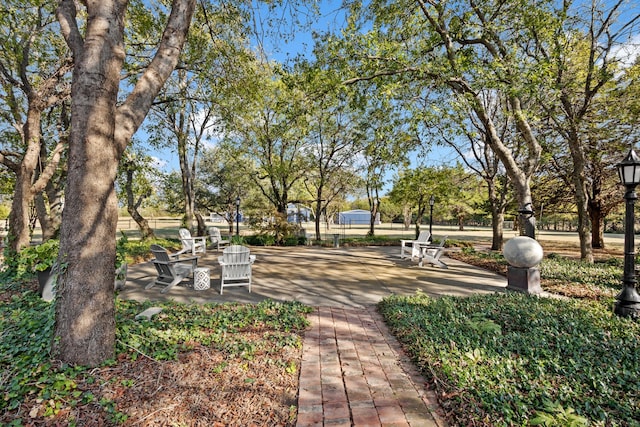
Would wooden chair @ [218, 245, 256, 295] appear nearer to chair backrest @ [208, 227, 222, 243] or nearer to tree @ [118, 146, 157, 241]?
chair backrest @ [208, 227, 222, 243]

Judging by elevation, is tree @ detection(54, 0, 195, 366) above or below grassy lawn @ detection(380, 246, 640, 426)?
above

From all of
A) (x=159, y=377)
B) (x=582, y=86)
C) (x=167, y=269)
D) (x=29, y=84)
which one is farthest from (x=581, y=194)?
(x=29, y=84)

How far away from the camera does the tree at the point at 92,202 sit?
2.41 metres

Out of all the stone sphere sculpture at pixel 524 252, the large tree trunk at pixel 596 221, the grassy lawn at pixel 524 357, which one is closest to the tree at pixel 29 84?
the grassy lawn at pixel 524 357

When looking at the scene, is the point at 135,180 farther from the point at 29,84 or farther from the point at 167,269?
the point at 167,269

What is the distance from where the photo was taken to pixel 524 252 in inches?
217

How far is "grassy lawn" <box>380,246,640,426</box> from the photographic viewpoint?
202 cm

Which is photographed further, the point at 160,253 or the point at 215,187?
the point at 215,187

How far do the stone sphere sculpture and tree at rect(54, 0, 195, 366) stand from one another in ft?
21.5

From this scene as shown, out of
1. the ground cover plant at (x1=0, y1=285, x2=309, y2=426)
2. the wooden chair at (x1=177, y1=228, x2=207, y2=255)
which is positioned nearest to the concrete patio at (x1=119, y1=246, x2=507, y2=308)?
the wooden chair at (x1=177, y1=228, x2=207, y2=255)

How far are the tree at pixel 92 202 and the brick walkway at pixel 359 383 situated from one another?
6.23 ft

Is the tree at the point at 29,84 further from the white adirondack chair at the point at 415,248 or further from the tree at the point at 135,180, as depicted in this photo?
the white adirondack chair at the point at 415,248

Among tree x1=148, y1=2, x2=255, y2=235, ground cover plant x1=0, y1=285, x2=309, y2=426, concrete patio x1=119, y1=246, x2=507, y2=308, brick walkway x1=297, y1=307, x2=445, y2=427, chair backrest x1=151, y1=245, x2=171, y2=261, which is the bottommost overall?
concrete patio x1=119, y1=246, x2=507, y2=308

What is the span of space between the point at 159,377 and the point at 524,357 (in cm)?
338
